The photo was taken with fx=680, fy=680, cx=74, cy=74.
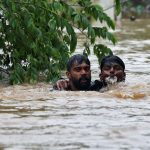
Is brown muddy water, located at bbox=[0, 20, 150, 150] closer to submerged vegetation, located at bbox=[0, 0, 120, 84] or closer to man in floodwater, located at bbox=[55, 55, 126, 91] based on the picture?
man in floodwater, located at bbox=[55, 55, 126, 91]

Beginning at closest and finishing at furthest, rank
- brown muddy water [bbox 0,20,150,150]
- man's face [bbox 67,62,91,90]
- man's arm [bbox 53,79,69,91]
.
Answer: brown muddy water [bbox 0,20,150,150] < man's face [bbox 67,62,91,90] < man's arm [bbox 53,79,69,91]

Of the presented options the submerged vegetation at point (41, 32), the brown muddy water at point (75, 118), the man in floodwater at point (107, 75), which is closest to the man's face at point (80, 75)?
the man in floodwater at point (107, 75)

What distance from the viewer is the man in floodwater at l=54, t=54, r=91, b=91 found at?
952 cm

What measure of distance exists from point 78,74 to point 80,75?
3 centimetres

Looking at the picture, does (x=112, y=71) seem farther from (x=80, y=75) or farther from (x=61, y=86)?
(x=61, y=86)

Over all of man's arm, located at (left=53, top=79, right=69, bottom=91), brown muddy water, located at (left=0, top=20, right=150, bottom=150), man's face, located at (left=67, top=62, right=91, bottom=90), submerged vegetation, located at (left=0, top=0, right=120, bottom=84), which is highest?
submerged vegetation, located at (left=0, top=0, right=120, bottom=84)

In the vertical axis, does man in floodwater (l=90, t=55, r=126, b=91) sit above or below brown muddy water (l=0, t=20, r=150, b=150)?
above

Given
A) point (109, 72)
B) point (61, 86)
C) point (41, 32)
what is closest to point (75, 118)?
point (61, 86)

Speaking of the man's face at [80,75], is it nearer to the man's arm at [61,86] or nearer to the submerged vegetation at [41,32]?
the man's arm at [61,86]

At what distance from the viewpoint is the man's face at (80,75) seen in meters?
9.51

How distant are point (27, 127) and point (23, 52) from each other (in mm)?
4314

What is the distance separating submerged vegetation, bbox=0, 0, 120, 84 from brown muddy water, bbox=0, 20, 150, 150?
37cm

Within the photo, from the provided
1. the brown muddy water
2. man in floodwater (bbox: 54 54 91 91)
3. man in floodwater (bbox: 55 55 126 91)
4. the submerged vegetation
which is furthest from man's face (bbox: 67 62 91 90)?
the submerged vegetation

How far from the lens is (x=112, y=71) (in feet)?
32.1
